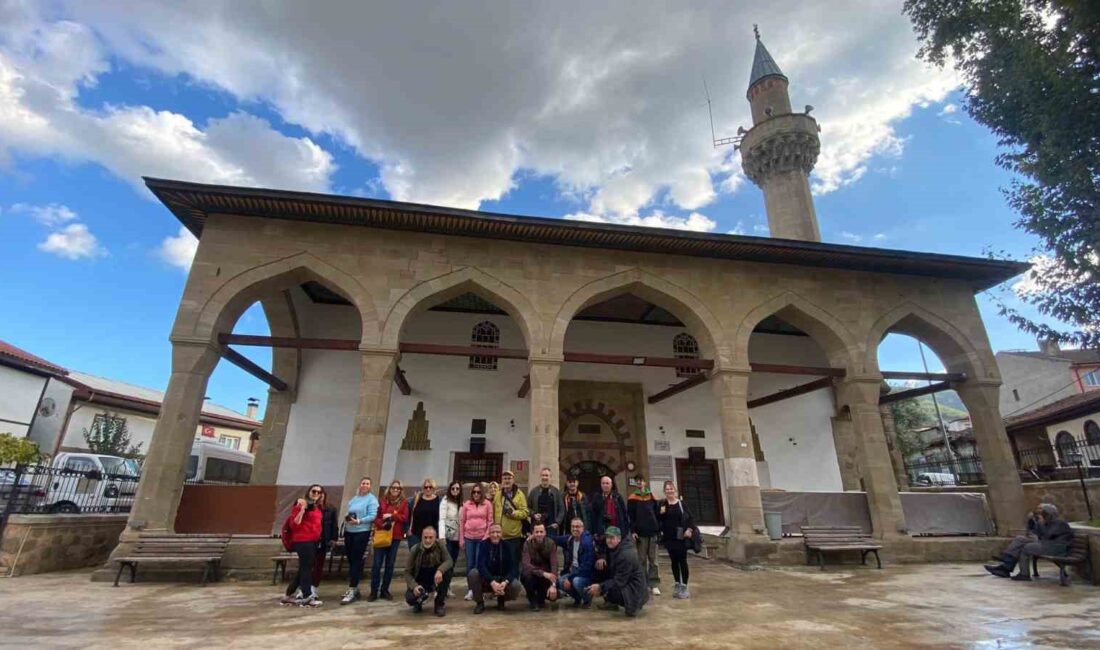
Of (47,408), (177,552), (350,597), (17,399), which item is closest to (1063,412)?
(350,597)

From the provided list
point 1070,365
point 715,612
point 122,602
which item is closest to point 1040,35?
point 715,612

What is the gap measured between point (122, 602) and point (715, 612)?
6.06 metres

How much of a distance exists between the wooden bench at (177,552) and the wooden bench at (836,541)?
28.1ft

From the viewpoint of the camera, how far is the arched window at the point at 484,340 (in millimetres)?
11750

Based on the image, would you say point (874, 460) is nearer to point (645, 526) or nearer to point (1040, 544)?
point (1040, 544)

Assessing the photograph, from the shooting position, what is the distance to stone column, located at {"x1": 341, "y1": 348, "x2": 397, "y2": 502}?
7.30 metres

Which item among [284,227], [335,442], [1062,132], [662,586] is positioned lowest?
[662,586]

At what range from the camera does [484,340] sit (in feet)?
38.6

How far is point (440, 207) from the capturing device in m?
8.33

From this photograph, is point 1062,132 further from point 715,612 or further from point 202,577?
point 202,577


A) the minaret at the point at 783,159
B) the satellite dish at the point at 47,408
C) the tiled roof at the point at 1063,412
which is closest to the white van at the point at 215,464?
the satellite dish at the point at 47,408

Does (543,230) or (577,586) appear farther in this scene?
(543,230)

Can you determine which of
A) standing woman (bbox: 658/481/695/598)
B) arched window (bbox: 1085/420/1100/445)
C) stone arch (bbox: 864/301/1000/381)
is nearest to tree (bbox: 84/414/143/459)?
standing woman (bbox: 658/481/695/598)

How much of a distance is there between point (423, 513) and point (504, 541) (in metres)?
0.92
